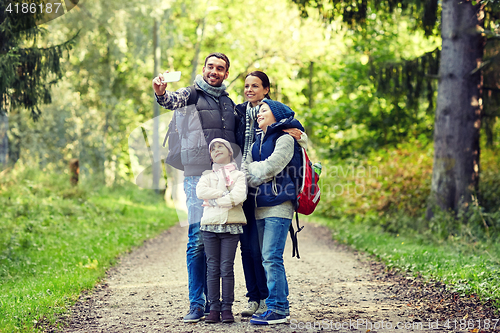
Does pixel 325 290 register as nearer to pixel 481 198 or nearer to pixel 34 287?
pixel 34 287

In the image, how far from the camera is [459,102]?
31.1 feet

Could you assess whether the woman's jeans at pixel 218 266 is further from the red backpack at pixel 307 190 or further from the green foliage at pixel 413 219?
the green foliage at pixel 413 219

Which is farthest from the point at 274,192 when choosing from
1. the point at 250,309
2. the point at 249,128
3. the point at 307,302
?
the point at 307,302

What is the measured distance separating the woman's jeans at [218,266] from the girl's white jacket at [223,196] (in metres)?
0.17

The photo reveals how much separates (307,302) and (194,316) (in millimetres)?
1407

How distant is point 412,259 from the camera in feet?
22.7

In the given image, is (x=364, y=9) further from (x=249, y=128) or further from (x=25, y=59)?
(x=249, y=128)

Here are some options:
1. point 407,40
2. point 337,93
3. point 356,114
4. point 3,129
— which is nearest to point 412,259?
point 356,114

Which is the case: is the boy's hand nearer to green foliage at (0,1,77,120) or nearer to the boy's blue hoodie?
the boy's blue hoodie

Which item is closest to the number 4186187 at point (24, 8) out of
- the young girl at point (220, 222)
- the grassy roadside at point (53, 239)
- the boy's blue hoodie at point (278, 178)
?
the grassy roadside at point (53, 239)

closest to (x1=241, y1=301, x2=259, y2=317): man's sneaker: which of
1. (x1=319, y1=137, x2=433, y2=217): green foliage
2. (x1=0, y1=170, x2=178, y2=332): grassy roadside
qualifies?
(x1=0, y1=170, x2=178, y2=332): grassy roadside

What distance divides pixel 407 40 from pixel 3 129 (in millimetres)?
14913

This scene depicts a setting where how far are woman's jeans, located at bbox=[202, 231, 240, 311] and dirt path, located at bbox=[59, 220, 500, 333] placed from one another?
231 mm

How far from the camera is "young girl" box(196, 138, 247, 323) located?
4.37m
